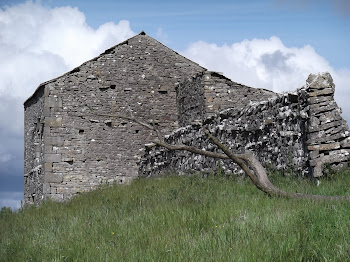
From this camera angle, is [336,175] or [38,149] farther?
[38,149]

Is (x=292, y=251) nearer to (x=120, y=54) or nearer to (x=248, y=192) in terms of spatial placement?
(x=248, y=192)

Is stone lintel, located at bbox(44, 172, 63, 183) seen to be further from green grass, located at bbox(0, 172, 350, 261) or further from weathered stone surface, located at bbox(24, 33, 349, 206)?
green grass, located at bbox(0, 172, 350, 261)

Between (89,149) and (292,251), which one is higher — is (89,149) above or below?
above

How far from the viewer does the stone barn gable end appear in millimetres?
18188

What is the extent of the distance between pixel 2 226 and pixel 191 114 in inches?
357

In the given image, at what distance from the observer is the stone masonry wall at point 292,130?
9.59 m

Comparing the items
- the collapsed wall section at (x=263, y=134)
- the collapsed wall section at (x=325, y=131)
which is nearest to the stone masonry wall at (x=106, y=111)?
the collapsed wall section at (x=263, y=134)

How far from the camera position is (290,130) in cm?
1038

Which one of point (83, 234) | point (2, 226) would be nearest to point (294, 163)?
point (83, 234)

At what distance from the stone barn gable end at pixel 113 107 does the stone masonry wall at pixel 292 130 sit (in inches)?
192

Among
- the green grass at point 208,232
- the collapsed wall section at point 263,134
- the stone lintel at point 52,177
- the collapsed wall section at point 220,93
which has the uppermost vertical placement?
the collapsed wall section at point 220,93

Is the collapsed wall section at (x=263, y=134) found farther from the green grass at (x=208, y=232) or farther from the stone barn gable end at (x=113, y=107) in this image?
the stone barn gable end at (x=113, y=107)

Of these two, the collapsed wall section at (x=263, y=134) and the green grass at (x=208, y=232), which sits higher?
the collapsed wall section at (x=263, y=134)

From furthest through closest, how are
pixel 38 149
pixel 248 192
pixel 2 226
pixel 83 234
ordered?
pixel 38 149 < pixel 2 226 < pixel 248 192 < pixel 83 234
